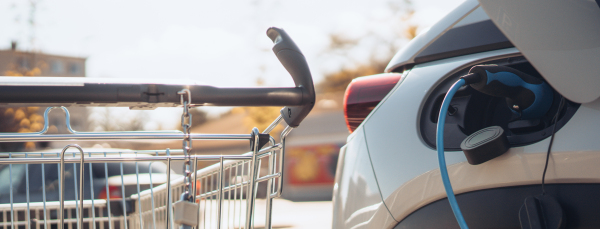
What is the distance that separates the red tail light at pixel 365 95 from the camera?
148cm

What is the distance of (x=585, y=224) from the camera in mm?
952

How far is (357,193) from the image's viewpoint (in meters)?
1.39

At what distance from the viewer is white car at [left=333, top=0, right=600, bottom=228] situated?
0.92 meters

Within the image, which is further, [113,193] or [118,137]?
[113,193]

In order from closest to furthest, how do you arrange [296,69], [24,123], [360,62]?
1. [296,69]
2. [24,123]
3. [360,62]

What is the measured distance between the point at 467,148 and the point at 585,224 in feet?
0.88

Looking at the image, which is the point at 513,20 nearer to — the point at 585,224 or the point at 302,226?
the point at 585,224

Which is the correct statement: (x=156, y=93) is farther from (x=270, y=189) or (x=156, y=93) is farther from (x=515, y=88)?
(x=515, y=88)

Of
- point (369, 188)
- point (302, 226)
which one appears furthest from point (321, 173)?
point (369, 188)

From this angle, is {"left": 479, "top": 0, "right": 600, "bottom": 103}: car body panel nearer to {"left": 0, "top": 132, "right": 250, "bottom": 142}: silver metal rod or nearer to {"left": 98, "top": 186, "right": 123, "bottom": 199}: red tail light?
{"left": 0, "top": 132, "right": 250, "bottom": 142}: silver metal rod

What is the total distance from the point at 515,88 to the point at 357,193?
547 mm

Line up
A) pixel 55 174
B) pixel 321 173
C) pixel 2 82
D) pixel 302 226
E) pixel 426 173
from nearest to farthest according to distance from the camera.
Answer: pixel 2 82 → pixel 426 173 → pixel 55 174 → pixel 302 226 → pixel 321 173

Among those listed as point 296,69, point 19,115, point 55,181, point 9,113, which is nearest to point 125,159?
point 296,69

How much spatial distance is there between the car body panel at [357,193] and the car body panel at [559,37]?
54cm
